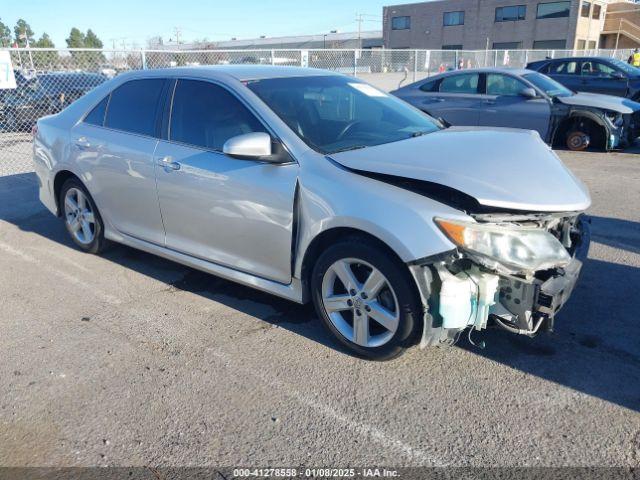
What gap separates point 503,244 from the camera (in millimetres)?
2914

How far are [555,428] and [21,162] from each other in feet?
34.4

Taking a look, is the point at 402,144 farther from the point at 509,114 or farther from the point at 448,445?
the point at 509,114

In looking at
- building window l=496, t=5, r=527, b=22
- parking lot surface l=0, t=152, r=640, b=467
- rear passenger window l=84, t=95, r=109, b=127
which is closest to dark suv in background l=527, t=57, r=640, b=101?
parking lot surface l=0, t=152, r=640, b=467

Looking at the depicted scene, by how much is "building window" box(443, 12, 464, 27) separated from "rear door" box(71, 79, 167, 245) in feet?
184

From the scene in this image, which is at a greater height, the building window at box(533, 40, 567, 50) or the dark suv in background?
the building window at box(533, 40, 567, 50)

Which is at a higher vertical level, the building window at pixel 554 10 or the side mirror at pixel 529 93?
the building window at pixel 554 10

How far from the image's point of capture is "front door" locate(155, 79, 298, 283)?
3.56 metres

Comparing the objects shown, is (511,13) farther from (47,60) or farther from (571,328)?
(571,328)

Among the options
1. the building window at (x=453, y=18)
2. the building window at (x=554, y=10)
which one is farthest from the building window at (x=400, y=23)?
the building window at (x=554, y=10)

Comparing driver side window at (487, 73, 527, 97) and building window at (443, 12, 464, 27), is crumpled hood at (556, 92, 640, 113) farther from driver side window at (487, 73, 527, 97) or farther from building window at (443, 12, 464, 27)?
building window at (443, 12, 464, 27)

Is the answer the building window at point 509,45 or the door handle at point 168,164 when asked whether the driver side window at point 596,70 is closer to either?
the door handle at point 168,164

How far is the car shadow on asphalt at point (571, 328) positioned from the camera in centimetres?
317

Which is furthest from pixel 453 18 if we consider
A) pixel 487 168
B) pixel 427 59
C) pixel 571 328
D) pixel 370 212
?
pixel 370 212

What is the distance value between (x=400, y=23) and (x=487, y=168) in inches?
2422
